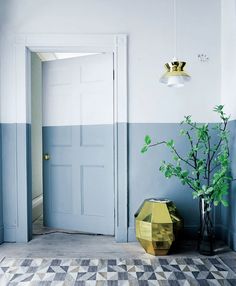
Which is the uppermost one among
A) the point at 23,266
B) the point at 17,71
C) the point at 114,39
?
the point at 114,39

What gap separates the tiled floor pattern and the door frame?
0.54m

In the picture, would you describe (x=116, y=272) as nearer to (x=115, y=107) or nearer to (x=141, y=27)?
(x=115, y=107)

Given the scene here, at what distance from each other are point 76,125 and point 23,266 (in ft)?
5.04

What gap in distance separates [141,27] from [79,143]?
4.48ft

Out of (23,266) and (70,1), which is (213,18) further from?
(23,266)

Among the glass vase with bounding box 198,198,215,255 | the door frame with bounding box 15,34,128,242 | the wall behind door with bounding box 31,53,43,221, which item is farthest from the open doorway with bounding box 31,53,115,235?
the glass vase with bounding box 198,198,215,255

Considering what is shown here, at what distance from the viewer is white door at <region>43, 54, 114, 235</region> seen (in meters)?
3.19

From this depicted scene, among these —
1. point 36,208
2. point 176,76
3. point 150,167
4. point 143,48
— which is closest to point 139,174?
point 150,167

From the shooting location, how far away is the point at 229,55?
276 centimetres

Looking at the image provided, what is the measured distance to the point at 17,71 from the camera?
9.59 feet

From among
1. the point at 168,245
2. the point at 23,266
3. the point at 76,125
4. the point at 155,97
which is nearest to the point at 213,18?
the point at 155,97

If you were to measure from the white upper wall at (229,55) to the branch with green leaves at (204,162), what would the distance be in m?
0.15

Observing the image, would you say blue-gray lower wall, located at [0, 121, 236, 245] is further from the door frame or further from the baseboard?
the baseboard

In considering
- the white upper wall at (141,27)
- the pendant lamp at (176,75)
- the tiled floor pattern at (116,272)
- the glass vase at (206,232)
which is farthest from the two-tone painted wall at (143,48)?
the glass vase at (206,232)
